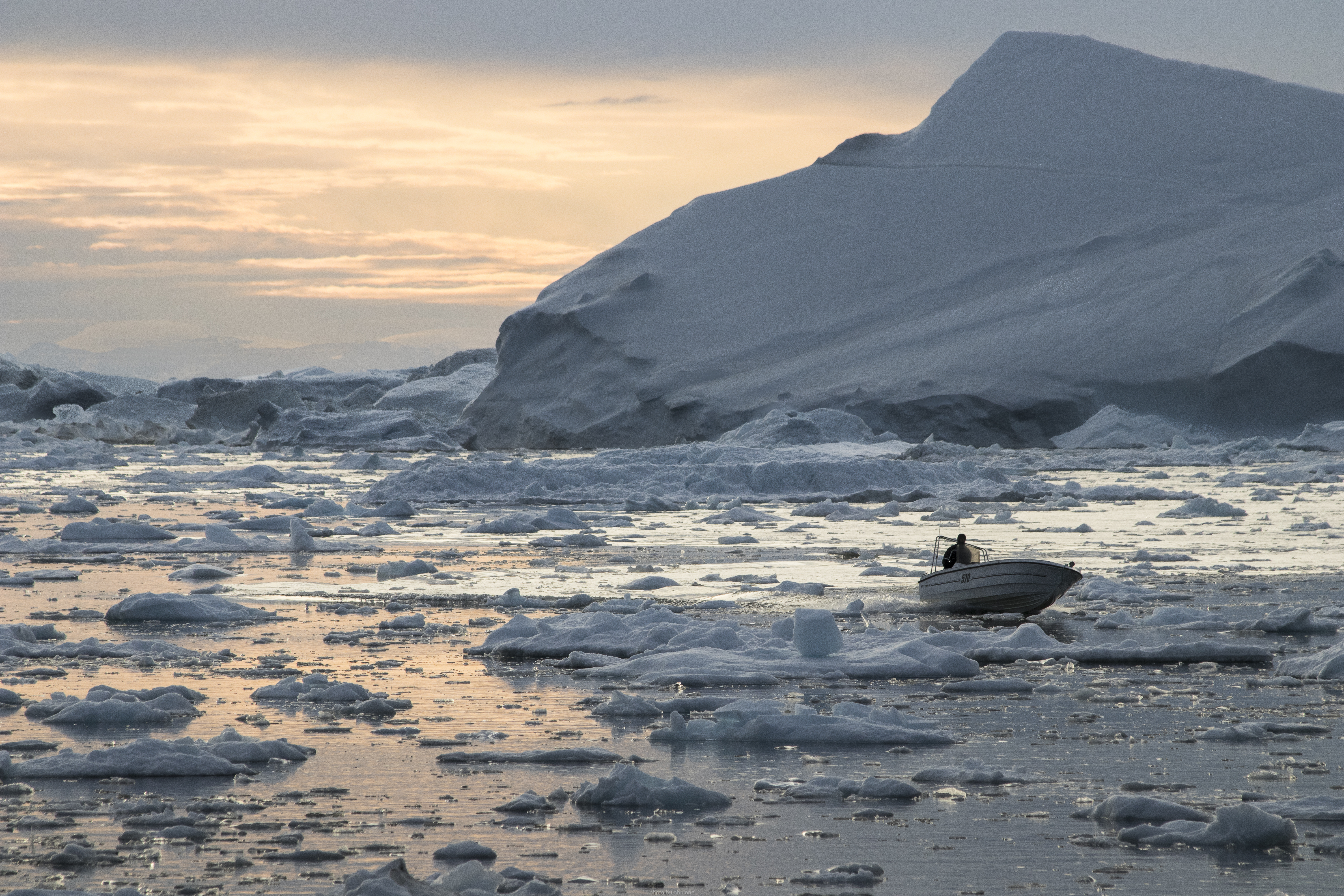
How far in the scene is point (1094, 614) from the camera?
36.1 ft

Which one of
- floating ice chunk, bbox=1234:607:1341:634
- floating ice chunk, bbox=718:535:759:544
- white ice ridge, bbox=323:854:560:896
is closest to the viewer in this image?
white ice ridge, bbox=323:854:560:896

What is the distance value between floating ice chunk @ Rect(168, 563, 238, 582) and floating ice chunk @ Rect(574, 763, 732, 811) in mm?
8382

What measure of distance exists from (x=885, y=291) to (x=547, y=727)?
121 ft

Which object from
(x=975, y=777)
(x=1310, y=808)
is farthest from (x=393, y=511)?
(x=1310, y=808)

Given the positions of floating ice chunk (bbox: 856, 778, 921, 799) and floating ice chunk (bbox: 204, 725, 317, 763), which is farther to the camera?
floating ice chunk (bbox: 204, 725, 317, 763)

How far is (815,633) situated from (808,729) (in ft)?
6.48

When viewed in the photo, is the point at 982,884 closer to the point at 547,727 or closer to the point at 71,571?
the point at 547,727

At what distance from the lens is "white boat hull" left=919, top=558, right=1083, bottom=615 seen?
10.6 meters

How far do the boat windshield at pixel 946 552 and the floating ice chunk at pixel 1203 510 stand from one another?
3942 millimetres

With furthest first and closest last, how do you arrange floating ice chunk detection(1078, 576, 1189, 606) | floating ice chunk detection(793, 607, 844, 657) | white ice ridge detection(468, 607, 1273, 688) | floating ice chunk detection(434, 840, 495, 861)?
floating ice chunk detection(1078, 576, 1189, 606)
floating ice chunk detection(793, 607, 844, 657)
white ice ridge detection(468, 607, 1273, 688)
floating ice chunk detection(434, 840, 495, 861)

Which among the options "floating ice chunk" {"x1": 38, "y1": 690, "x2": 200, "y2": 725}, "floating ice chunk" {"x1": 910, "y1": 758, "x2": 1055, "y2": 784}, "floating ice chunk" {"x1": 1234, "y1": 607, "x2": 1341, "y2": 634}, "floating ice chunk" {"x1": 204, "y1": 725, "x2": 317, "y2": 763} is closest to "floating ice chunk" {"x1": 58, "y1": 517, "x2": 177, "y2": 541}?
"floating ice chunk" {"x1": 38, "y1": 690, "x2": 200, "y2": 725}

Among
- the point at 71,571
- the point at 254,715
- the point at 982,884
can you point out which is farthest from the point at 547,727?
the point at 71,571

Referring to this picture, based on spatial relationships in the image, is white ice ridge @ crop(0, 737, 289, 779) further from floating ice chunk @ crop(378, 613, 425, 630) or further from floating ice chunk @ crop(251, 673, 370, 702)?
floating ice chunk @ crop(378, 613, 425, 630)

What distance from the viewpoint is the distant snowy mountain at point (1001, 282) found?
36281mm
